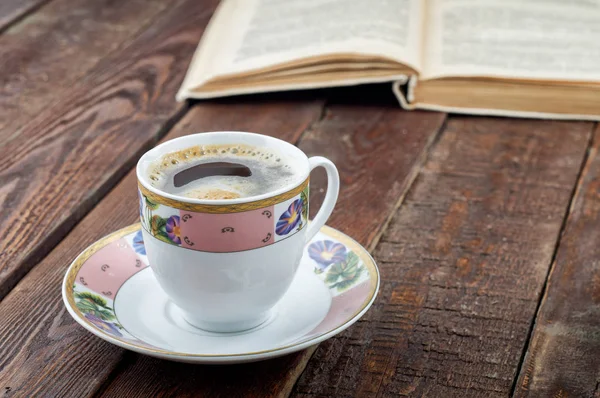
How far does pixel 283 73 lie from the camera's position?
1131 mm

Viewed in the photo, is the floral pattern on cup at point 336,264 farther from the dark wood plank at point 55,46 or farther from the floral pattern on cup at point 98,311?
the dark wood plank at point 55,46

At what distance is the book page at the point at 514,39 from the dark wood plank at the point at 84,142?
1.27 feet

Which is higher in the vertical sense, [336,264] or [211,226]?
[211,226]

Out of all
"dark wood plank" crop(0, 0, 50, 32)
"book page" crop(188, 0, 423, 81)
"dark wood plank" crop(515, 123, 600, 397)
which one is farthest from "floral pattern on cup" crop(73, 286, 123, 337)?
"dark wood plank" crop(0, 0, 50, 32)

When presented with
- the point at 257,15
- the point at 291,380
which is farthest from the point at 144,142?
the point at 291,380

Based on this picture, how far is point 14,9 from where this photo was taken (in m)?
1.41

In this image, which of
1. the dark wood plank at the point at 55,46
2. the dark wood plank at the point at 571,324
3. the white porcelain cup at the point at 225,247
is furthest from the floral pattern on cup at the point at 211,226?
the dark wood plank at the point at 55,46

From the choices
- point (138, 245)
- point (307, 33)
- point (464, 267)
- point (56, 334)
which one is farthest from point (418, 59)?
point (56, 334)

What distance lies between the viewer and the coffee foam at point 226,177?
61 centimetres

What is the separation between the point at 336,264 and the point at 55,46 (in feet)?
2.58

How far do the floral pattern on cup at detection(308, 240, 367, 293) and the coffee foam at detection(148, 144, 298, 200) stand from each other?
10cm

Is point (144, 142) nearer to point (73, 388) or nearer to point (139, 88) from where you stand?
point (139, 88)

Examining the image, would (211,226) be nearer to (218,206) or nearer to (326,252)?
(218,206)

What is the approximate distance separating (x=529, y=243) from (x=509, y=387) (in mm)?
246
